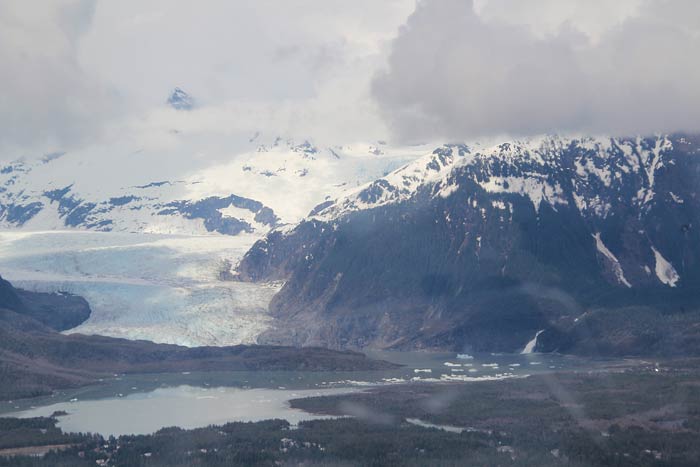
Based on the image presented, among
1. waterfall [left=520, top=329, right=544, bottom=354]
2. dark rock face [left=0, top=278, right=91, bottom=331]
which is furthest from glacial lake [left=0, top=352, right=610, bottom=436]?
dark rock face [left=0, top=278, right=91, bottom=331]

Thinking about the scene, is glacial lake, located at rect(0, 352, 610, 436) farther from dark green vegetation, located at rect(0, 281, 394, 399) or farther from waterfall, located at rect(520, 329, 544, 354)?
waterfall, located at rect(520, 329, 544, 354)

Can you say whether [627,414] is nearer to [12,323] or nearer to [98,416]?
[98,416]

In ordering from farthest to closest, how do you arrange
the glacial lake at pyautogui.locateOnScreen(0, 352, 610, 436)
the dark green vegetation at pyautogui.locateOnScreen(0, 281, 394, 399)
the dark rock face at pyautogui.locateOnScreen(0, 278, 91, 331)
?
1. the dark rock face at pyautogui.locateOnScreen(0, 278, 91, 331)
2. the dark green vegetation at pyautogui.locateOnScreen(0, 281, 394, 399)
3. the glacial lake at pyautogui.locateOnScreen(0, 352, 610, 436)

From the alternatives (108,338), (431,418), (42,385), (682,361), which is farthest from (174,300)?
(431,418)

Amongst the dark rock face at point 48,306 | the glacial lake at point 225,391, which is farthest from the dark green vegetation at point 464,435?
the dark rock face at point 48,306

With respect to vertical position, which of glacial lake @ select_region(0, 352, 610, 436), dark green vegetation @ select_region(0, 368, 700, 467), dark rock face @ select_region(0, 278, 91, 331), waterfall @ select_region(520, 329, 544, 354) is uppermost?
dark rock face @ select_region(0, 278, 91, 331)

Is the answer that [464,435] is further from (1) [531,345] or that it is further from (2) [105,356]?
(1) [531,345]

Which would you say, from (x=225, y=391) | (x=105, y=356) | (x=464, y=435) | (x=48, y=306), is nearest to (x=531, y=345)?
(x=105, y=356)

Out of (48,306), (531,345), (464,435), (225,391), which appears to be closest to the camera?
(464,435)
